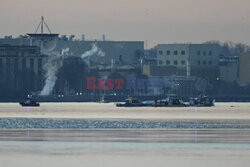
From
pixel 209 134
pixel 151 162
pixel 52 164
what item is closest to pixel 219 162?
pixel 151 162

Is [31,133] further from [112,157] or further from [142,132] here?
[112,157]

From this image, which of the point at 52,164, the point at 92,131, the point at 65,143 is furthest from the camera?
the point at 92,131

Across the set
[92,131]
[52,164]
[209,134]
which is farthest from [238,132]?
[52,164]

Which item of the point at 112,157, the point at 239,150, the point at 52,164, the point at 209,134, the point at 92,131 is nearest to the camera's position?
the point at 52,164

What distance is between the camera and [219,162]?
5009 cm

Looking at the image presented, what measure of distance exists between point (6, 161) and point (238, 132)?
97.8 feet

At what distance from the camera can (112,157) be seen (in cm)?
5234

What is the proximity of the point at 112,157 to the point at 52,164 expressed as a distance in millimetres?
4905

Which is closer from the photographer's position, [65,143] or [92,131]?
[65,143]

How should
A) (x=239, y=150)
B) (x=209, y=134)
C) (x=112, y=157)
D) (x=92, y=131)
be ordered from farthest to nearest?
1. (x=92, y=131)
2. (x=209, y=134)
3. (x=239, y=150)
4. (x=112, y=157)

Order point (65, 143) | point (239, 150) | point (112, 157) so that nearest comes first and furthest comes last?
1. point (112, 157)
2. point (239, 150)
3. point (65, 143)

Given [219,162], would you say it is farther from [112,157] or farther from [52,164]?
[52,164]

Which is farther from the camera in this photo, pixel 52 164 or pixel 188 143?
pixel 188 143

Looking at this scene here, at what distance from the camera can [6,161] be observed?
50312 mm
